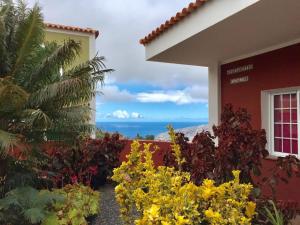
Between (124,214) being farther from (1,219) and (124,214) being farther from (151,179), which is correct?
(1,219)

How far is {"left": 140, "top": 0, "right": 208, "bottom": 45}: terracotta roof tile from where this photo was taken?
7274 millimetres

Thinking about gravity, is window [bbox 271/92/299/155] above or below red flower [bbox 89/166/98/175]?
above

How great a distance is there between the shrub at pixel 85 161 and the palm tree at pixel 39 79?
1670mm

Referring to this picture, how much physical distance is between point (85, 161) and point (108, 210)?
241 centimetres

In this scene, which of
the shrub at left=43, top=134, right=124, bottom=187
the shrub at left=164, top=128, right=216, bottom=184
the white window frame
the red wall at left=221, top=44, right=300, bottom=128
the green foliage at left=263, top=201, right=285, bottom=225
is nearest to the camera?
the green foliage at left=263, top=201, right=285, bottom=225

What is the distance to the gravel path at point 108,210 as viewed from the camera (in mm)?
7694

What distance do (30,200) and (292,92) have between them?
5331mm

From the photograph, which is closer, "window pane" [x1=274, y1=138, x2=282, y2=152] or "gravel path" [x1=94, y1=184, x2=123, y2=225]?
"gravel path" [x1=94, y1=184, x2=123, y2=225]

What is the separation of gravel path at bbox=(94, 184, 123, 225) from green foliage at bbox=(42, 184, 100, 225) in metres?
0.39

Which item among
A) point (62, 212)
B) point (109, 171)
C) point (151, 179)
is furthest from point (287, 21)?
point (109, 171)

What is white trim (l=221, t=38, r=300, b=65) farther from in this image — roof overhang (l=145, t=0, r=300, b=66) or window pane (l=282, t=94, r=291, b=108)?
window pane (l=282, t=94, r=291, b=108)

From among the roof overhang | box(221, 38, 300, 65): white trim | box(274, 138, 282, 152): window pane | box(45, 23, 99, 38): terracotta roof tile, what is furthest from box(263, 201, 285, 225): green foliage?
box(45, 23, 99, 38): terracotta roof tile

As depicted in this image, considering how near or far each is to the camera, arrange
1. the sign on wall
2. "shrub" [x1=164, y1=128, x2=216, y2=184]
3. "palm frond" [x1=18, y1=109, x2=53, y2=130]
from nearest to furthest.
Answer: "shrub" [x1=164, y1=128, x2=216, y2=184] < "palm frond" [x1=18, y1=109, x2=53, y2=130] < the sign on wall

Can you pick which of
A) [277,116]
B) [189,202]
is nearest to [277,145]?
[277,116]
